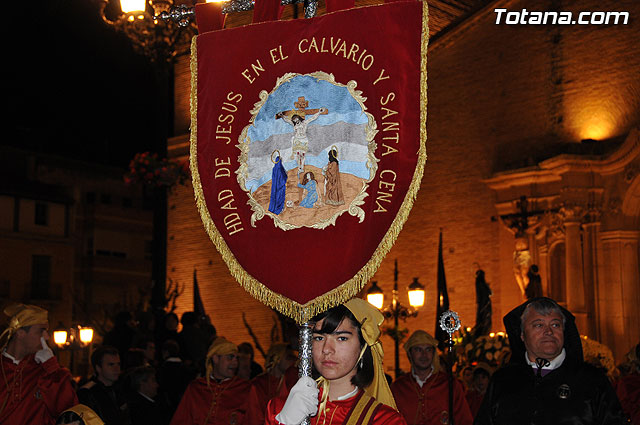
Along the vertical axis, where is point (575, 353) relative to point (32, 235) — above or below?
below

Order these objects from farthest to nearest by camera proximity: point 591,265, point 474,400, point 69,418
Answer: point 591,265 → point 474,400 → point 69,418

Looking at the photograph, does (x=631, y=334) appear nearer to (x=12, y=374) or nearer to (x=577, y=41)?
(x=577, y=41)

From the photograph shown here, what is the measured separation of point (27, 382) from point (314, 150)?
4133mm

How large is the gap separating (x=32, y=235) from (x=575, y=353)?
135ft

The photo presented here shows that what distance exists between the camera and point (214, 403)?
10141mm

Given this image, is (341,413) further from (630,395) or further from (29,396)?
(630,395)

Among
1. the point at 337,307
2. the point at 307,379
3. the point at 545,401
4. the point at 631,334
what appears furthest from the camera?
the point at 631,334

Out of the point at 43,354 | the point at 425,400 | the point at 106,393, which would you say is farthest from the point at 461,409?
the point at 43,354

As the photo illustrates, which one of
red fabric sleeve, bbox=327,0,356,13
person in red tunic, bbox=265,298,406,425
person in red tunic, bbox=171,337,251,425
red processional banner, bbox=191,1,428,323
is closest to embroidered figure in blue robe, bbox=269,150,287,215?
red processional banner, bbox=191,1,428,323

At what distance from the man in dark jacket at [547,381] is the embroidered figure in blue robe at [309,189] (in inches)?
64.9

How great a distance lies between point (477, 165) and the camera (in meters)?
23.3

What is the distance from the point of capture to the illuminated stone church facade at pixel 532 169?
20297mm

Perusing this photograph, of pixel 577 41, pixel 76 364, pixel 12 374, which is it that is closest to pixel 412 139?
pixel 12 374

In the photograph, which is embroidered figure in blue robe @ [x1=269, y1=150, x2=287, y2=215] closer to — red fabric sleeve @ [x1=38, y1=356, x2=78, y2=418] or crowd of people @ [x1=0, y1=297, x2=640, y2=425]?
crowd of people @ [x1=0, y1=297, x2=640, y2=425]
